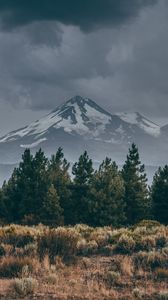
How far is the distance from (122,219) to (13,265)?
37174mm

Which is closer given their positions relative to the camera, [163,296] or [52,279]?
[163,296]

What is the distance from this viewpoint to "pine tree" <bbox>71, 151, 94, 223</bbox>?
52.3m

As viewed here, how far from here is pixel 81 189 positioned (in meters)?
55.5

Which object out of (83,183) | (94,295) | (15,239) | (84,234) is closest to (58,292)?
(94,295)

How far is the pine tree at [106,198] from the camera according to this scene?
166 ft

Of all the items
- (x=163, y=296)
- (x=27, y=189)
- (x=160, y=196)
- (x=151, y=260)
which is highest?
(x=27, y=189)

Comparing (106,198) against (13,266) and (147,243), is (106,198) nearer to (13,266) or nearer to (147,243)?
(147,243)

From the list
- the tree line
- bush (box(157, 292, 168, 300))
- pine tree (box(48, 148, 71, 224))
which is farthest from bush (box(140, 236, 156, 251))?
pine tree (box(48, 148, 71, 224))

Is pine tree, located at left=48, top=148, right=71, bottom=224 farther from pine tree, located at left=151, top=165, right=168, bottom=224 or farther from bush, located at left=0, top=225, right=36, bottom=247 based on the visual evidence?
bush, located at left=0, top=225, right=36, bottom=247

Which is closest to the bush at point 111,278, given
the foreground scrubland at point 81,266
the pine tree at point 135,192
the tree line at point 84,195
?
the foreground scrubland at point 81,266

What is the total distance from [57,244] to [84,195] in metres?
37.3

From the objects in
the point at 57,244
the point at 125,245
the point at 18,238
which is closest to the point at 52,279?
the point at 57,244

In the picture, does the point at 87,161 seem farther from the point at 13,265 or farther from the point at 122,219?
the point at 13,265

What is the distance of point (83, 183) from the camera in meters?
56.3
